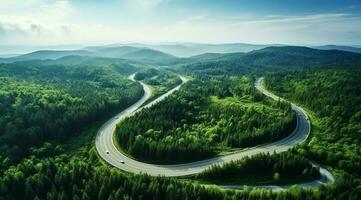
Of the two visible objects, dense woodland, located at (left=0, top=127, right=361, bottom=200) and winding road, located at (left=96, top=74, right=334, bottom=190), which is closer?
dense woodland, located at (left=0, top=127, right=361, bottom=200)

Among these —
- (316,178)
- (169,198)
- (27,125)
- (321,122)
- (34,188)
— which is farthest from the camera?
(321,122)

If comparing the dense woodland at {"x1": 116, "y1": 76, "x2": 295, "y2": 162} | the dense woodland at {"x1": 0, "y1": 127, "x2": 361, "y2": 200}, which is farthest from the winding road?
the dense woodland at {"x1": 0, "y1": 127, "x2": 361, "y2": 200}

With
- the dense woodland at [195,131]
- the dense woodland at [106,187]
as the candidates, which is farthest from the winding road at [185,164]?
the dense woodland at [106,187]

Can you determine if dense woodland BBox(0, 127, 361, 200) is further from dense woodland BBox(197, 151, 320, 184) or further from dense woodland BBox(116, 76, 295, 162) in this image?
dense woodland BBox(116, 76, 295, 162)

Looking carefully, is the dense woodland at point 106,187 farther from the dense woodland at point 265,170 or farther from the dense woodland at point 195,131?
the dense woodland at point 195,131

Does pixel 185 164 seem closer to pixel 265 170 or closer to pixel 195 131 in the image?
pixel 265 170

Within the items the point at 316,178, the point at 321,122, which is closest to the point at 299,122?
the point at 321,122

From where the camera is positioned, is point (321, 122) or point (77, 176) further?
point (321, 122)

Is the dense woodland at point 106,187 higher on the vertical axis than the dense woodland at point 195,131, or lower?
lower

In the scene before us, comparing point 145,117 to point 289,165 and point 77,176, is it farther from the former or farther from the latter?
point 289,165
